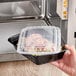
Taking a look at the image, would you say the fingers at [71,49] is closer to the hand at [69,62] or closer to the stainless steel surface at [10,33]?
the hand at [69,62]

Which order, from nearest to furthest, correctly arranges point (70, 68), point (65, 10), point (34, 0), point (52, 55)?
point (52, 55) → point (70, 68) → point (65, 10) → point (34, 0)

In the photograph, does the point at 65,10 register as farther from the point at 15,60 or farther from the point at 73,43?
the point at 15,60

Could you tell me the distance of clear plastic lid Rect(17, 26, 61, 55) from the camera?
0.68 meters

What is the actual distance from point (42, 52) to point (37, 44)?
45 millimetres

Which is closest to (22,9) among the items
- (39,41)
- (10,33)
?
(10,33)

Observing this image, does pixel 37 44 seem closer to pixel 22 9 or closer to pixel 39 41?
pixel 39 41

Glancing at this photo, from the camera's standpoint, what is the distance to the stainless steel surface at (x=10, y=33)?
3.37ft

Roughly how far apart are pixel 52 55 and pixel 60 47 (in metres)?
0.04

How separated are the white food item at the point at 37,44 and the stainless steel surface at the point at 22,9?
359 mm

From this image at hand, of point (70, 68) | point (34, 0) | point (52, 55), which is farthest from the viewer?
point (34, 0)

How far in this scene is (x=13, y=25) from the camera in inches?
45.1

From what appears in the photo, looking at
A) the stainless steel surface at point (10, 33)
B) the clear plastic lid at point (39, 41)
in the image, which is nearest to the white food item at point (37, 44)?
the clear plastic lid at point (39, 41)

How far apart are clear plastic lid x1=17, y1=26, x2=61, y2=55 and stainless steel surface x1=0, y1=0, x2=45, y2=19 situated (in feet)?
0.96

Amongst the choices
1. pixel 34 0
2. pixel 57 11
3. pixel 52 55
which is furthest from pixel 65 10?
pixel 52 55
